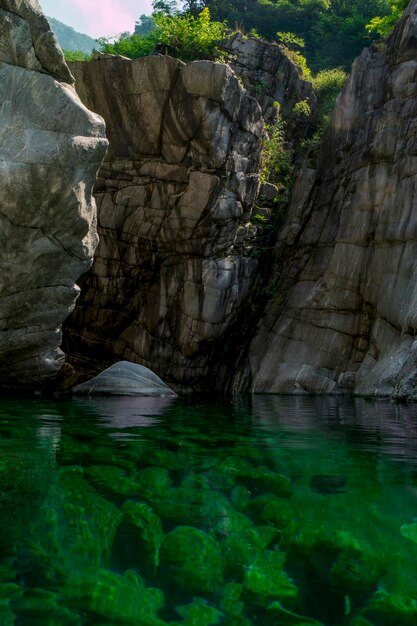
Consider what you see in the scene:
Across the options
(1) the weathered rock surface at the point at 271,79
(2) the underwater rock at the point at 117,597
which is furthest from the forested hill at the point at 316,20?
(2) the underwater rock at the point at 117,597

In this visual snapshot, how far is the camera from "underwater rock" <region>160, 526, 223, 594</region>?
2191 millimetres

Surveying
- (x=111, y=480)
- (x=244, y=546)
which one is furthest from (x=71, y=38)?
(x=244, y=546)

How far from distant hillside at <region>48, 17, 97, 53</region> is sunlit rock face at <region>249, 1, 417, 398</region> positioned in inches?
4547

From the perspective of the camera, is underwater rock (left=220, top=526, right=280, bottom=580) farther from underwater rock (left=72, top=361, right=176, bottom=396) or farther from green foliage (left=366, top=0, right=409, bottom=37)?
green foliage (left=366, top=0, right=409, bottom=37)

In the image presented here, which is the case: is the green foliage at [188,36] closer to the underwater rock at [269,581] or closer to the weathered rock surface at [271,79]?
the weathered rock surface at [271,79]

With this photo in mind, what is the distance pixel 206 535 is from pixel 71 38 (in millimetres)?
137999

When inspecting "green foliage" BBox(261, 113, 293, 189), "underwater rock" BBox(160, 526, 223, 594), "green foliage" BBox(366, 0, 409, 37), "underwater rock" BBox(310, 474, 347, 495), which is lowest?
"underwater rock" BBox(310, 474, 347, 495)

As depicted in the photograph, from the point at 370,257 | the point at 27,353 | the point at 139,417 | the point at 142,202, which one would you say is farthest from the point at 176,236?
the point at 139,417

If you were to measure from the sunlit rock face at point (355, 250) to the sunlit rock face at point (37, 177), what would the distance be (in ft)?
25.7

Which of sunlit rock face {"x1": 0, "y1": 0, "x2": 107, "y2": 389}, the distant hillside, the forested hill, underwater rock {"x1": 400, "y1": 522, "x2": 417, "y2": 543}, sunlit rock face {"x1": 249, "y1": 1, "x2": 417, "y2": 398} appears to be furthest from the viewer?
the distant hillside

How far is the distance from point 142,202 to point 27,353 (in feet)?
26.6

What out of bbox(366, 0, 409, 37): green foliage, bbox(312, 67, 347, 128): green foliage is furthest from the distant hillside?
bbox(366, 0, 409, 37): green foliage

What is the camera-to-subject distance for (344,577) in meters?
2.26

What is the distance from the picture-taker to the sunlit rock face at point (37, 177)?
11.5 metres
